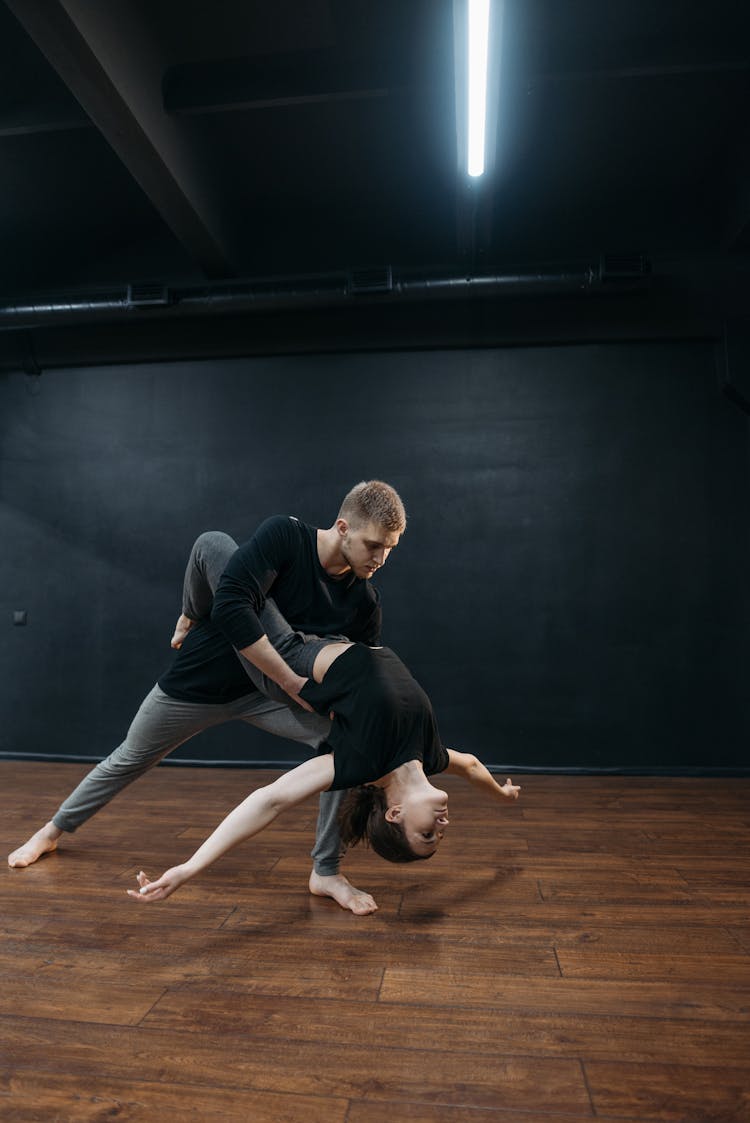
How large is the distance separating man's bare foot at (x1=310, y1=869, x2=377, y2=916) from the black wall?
208cm

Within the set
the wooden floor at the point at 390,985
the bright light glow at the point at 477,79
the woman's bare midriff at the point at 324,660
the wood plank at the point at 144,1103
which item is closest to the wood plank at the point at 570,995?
the wooden floor at the point at 390,985

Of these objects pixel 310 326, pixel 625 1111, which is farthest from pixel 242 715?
pixel 310 326

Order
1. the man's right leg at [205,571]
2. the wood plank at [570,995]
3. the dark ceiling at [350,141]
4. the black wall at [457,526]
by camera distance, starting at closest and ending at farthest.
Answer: the wood plank at [570,995] → the man's right leg at [205,571] → the dark ceiling at [350,141] → the black wall at [457,526]

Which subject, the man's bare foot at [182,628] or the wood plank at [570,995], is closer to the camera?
the wood plank at [570,995]

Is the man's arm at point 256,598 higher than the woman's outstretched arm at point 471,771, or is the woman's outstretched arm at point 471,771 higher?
the man's arm at point 256,598

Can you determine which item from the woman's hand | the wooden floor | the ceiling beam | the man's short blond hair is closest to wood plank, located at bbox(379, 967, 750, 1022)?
the wooden floor

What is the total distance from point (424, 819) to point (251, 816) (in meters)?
0.46

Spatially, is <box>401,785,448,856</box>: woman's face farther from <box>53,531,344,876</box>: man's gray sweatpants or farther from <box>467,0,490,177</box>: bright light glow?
<box>467,0,490,177</box>: bright light glow

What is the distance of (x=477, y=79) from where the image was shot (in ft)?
8.43

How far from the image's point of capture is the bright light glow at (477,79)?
2270 mm

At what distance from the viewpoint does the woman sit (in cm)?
192

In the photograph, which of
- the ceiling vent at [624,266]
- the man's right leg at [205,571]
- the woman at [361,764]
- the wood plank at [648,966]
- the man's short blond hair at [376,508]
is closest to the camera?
the wood plank at [648,966]

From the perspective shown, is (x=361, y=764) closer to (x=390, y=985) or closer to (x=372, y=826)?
(x=372, y=826)

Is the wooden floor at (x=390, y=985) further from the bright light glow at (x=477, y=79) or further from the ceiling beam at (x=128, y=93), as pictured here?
the ceiling beam at (x=128, y=93)
